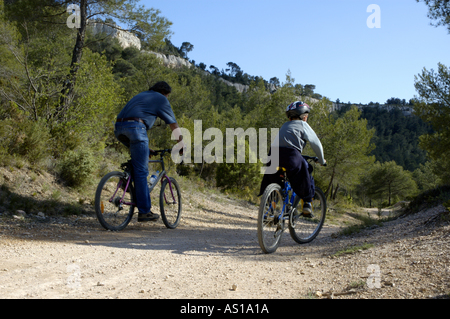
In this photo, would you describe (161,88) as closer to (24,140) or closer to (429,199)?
(24,140)

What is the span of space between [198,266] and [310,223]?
268 centimetres

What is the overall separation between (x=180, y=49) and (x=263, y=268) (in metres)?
158

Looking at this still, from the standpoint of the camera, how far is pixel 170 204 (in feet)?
19.1

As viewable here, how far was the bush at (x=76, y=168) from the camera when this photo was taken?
6.69 m

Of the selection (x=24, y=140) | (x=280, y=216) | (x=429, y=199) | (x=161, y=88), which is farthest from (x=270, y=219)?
(x=429, y=199)

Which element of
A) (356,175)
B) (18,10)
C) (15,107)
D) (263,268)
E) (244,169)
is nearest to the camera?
(263,268)

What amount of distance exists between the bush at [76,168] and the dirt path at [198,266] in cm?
185

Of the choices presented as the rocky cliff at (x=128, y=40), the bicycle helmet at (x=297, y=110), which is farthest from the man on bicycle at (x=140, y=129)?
the rocky cliff at (x=128, y=40)

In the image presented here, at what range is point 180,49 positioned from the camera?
496ft

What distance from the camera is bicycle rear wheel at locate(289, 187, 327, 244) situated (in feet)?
15.7

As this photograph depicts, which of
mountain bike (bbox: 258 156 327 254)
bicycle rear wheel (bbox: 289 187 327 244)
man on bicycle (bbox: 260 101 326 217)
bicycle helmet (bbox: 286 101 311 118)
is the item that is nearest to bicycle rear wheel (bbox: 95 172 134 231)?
man on bicycle (bbox: 260 101 326 217)

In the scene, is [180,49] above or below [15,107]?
above

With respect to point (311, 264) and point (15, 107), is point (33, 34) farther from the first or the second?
point (311, 264)
